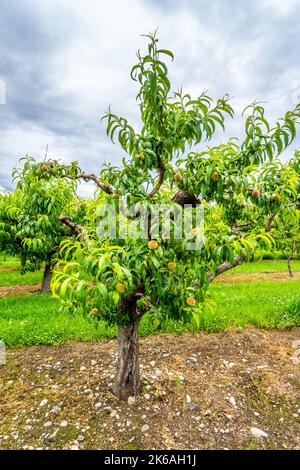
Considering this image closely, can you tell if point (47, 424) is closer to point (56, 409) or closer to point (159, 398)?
point (56, 409)

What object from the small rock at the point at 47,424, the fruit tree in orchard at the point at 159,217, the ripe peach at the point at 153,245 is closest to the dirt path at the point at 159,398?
the small rock at the point at 47,424

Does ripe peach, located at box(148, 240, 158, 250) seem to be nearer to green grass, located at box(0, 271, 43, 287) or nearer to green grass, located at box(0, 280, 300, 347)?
green grass, located at box(0, 280, 300, 347)

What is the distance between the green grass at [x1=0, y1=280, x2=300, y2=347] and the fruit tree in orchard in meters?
1.91

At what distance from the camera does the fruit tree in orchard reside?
2.14 metres

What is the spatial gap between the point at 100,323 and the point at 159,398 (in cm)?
182

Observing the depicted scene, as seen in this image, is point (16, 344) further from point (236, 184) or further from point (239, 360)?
point (236, 184)

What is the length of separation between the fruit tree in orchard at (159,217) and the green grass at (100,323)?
1912mm

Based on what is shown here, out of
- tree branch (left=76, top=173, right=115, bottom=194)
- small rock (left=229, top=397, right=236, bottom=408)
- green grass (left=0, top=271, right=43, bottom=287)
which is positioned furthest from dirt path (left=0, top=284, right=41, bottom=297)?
small rock (left=229, top=397, right=236, bottom=408)

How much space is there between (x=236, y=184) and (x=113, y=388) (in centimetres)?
286

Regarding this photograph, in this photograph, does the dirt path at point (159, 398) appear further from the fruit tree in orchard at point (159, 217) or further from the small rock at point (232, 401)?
the fruit tree in orchard at point (159, 217)

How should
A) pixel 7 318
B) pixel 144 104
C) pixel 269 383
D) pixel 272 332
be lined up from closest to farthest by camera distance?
pixel 144 104 < pixel 269 383 < pixel 272 332 < pixel 7 318

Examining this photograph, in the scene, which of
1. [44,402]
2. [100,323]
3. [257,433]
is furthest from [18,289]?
[257,433]

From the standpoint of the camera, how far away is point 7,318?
6395 millimetres
